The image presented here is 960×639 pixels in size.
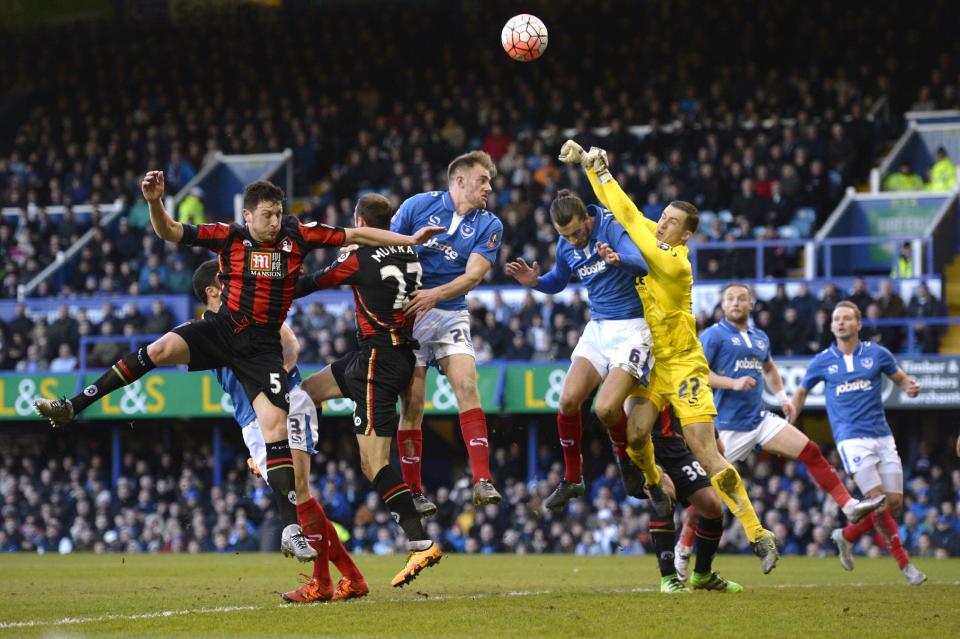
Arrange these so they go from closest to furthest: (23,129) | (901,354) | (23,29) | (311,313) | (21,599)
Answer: (21,599), (901,354), (311,313), (23,129), (23,29)

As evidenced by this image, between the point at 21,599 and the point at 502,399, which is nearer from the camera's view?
the point at 21,599

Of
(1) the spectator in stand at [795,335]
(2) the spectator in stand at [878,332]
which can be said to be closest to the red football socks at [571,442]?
(2) the spectator in stand at [878,332]

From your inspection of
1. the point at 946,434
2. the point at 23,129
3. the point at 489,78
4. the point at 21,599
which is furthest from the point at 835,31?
the point at 21,599

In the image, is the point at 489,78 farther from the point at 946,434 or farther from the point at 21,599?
the point at 21,599

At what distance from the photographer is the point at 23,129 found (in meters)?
33.6

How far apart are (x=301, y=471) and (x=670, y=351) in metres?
2.95

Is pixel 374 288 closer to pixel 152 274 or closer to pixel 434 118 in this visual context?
pixel 152 274

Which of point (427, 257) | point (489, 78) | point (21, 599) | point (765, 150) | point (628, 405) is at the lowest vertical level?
point (21, 599)

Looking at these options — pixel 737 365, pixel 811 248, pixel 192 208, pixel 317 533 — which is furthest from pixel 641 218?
pixel 192 208

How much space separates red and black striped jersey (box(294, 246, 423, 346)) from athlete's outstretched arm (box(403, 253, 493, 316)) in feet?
0.29

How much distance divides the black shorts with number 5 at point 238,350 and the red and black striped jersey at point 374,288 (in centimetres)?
50

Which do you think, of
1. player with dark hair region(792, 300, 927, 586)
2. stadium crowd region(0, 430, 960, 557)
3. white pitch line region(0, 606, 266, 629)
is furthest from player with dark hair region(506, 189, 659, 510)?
stadium crowd region(0, 430, 960, 557)

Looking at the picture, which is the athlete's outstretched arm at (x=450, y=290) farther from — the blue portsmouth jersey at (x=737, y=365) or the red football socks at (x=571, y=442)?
the blue portsmouth jersey at (x=737, y=365)

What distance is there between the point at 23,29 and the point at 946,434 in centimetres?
2536
